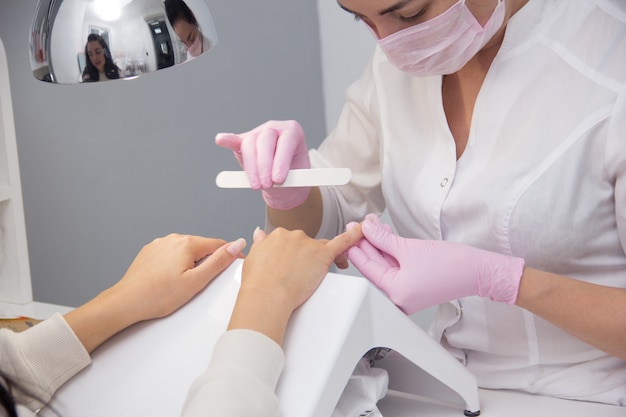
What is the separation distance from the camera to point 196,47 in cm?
91

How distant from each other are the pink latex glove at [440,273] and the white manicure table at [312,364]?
106 mm

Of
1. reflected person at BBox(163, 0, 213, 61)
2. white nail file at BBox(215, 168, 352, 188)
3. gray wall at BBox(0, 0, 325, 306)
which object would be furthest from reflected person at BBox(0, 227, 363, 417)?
gray wall at BBox(0, 0, 325, 306)

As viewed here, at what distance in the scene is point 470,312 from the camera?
137cm

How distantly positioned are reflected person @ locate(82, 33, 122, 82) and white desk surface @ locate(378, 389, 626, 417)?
25.3 inches

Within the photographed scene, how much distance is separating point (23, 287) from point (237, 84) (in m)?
0.92

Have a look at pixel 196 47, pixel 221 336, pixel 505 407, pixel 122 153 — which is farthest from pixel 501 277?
pixel 122 153

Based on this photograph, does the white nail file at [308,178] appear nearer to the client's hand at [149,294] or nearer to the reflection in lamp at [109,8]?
the client's hand at [149,294]

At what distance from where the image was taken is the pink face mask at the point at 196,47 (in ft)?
2.96

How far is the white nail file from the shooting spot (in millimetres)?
1176

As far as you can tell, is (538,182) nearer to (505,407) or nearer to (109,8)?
(505,407)

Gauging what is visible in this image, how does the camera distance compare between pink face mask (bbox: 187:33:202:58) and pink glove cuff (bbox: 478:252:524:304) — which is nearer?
pink face mask (bbox: 187:33:202:58)

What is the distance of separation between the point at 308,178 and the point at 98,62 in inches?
19.0

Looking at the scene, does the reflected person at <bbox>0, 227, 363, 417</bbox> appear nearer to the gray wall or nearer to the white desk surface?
the white desk surface

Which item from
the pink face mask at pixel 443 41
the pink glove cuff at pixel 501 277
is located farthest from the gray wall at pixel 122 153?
the pink glove cuff at pixel 501 277
